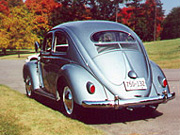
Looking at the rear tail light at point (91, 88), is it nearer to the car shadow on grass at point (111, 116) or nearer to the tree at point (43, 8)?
the car shadow on grass at point (111, 116)

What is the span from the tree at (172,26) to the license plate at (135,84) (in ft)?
262

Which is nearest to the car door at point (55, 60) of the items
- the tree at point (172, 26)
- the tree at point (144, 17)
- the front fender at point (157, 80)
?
the front fender at point (157, 80)

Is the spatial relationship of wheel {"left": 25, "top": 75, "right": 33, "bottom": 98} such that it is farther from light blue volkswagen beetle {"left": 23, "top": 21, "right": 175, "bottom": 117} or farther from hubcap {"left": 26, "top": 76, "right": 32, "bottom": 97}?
light blue volkswagen beetle {"left": 23, "top": 21, "right": 175, "bottom": 117}

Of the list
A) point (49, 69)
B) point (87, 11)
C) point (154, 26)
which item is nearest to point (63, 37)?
point (49, 69)

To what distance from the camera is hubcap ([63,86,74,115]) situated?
224 inches

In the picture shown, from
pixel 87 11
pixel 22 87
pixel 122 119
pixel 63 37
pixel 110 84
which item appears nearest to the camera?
pixel 110 84

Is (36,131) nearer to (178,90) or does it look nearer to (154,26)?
(178,90)

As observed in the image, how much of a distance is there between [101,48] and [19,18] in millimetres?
37011

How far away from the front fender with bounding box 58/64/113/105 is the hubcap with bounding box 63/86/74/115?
22 centimetres

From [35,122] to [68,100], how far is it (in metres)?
0.73

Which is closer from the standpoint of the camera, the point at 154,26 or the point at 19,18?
the point at 19,18

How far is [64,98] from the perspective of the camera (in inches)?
234

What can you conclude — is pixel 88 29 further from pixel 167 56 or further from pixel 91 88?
pixel 167 56

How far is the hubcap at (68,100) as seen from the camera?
5688mm
